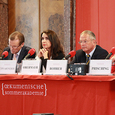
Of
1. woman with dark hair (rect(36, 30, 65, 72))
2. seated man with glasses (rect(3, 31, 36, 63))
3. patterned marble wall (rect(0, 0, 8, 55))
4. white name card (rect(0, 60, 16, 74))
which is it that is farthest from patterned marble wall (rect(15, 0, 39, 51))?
white name card (rect(0, 60, 16, 74))

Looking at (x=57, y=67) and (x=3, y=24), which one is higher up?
(x=3, y=24)

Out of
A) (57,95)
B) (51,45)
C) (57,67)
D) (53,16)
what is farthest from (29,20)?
(57,95)

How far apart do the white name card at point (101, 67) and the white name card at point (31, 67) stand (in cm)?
52

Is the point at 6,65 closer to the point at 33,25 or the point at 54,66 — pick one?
the point at 54,66

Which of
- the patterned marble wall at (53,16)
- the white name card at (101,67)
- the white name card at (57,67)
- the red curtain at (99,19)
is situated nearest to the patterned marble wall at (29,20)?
the patterned marble wall at (53,16)

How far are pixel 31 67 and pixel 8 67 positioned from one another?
9.6 inches

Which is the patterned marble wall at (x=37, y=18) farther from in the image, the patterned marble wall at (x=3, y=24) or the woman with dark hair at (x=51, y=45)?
the woman with dark hair at (x=51, y=45)

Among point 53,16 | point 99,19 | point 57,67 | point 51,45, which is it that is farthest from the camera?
point 53,16

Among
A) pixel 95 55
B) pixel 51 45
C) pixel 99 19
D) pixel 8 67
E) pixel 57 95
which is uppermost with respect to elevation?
pixel 99 19

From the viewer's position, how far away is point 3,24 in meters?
5.22

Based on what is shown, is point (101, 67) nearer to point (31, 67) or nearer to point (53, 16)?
point (31, 67)

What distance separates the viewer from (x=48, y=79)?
209 cm

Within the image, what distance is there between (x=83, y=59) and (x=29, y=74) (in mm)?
1031

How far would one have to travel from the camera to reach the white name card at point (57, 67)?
2.14m
